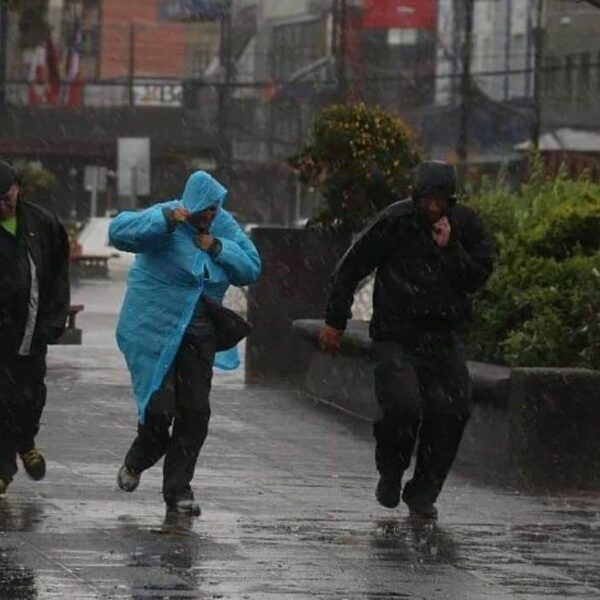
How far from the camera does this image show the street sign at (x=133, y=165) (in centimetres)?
5738

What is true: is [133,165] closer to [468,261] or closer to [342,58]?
[342,58]

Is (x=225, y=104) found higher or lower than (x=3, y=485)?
lower

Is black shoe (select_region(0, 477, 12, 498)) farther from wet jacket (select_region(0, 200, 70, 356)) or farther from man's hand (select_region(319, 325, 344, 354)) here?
man's hand (select_region(319, 325, 344, 354))

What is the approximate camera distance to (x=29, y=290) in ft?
33.5

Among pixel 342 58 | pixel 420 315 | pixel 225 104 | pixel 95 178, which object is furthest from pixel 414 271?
pixel 225 104

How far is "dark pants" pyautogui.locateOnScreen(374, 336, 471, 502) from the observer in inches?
397

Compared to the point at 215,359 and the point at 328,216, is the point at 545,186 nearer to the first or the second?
the point at 328,216

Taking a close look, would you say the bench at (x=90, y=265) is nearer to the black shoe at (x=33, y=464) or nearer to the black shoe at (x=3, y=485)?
the black shoe at (x=33, y=464)

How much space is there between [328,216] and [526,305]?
14.9 feet

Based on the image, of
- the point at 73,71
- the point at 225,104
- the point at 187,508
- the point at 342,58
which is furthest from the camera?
the point at 73,71

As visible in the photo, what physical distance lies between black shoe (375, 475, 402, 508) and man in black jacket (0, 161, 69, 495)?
155cm

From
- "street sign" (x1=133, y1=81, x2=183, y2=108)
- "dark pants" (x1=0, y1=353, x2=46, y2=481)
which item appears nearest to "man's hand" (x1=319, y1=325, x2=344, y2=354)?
"dark pants" (x1=0, y1=353, x2=46, y2=481)

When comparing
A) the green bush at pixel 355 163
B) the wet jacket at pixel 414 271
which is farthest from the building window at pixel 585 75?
the wet jacket at pixel 414 271

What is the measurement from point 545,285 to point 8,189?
4032mm
